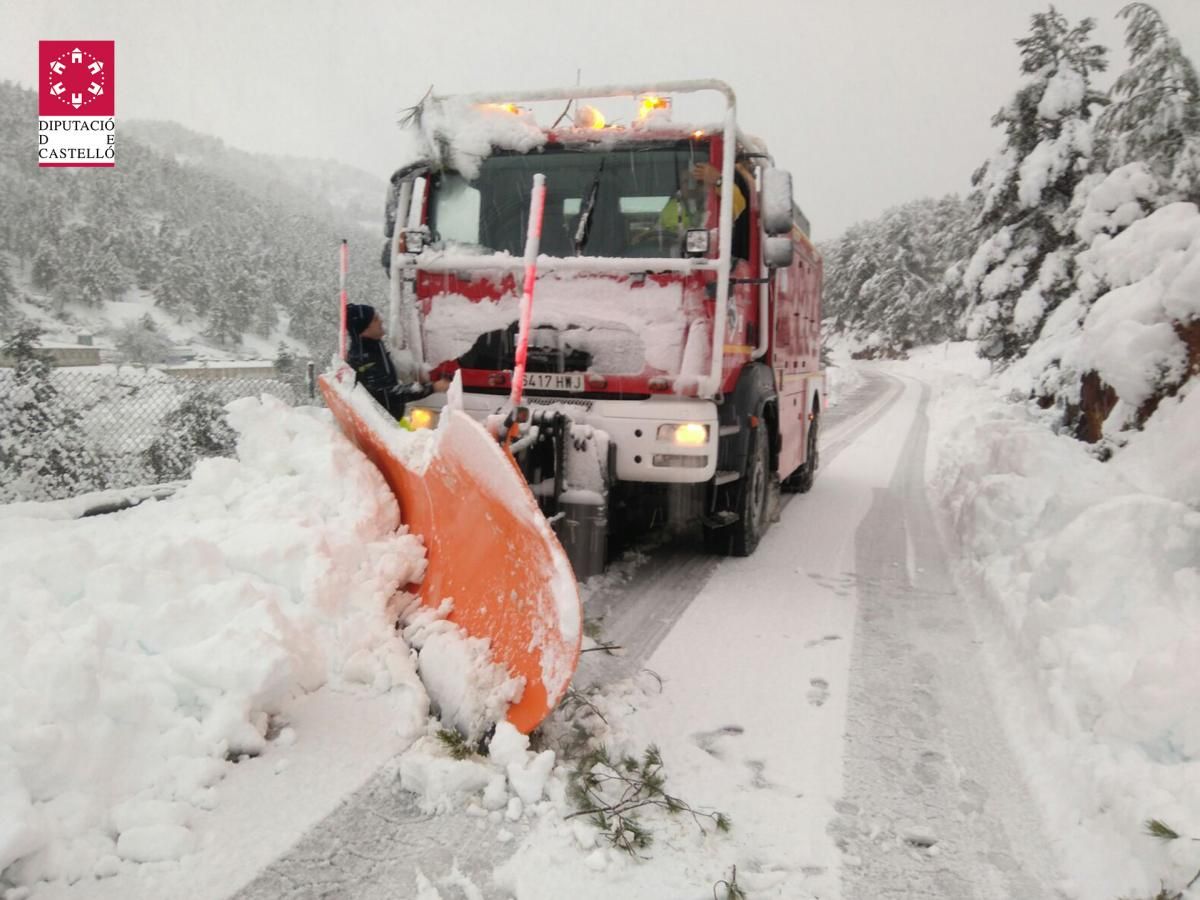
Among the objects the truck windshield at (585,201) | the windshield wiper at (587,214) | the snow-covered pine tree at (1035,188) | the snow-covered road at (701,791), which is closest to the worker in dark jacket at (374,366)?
the truck windshield at (585,201)

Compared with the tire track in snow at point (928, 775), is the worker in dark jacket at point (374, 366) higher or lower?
higher

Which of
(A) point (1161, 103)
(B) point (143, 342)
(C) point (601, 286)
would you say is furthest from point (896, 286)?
(C) point (601, 286)

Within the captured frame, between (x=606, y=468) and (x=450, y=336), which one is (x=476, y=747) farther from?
(x=450, y=336)

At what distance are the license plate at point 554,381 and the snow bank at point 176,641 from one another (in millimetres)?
1407

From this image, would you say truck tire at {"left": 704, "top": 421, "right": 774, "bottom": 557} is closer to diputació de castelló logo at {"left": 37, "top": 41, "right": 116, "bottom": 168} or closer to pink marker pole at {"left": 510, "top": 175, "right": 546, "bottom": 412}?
pink marker pole at {"left": 510, "top": 175, "right": 546, "bottom": 412}

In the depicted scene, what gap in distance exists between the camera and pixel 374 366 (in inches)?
209

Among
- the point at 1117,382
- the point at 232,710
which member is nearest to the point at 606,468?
the point at 232,710

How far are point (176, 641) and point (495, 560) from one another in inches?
44.1

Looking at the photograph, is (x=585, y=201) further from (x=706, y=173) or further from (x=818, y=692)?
(x=818, y=692)

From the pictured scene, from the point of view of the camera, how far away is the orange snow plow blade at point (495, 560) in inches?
108

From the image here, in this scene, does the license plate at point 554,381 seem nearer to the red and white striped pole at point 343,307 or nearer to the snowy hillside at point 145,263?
the red and white striped pole at point 343,307

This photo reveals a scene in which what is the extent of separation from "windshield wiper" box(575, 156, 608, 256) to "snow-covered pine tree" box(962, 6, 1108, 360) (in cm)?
1744

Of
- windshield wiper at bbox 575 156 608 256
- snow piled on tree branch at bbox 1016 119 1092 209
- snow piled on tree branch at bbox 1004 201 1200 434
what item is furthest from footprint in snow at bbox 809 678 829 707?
snow piled on tree branch at bbox 1016 119 1092 209

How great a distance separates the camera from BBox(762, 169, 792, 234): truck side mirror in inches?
188
